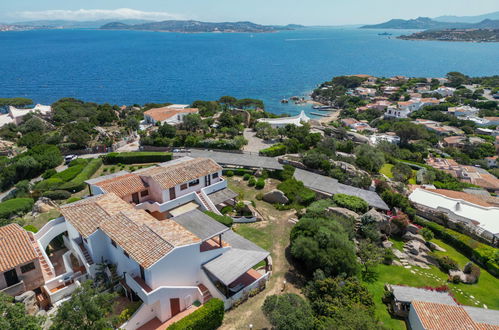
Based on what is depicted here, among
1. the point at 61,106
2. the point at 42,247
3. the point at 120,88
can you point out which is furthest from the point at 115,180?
the point at 120,88

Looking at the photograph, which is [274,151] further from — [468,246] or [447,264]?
A: [447,264]

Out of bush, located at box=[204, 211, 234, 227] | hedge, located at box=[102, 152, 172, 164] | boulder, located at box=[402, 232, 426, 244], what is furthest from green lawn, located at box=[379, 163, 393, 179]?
hedge, located at box=[102, 152, 172, 164]

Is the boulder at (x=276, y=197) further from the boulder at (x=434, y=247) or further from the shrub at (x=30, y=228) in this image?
the shrub at (x=30, y=228)

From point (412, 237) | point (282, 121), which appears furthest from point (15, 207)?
point (282, 121)

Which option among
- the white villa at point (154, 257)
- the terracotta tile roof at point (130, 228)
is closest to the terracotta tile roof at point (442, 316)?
the white villa at point (154, 257)

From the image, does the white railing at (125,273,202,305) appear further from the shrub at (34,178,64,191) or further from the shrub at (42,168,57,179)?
the shrub at (42,168,57,179)
